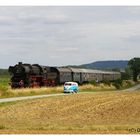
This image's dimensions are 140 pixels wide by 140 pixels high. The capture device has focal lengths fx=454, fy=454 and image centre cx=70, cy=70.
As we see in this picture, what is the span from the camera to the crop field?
17417 millimetres

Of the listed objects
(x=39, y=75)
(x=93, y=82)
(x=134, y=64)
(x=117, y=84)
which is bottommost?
(x=117, y=84)

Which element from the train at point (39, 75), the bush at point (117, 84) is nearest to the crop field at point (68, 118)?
the train at point (39, 75)

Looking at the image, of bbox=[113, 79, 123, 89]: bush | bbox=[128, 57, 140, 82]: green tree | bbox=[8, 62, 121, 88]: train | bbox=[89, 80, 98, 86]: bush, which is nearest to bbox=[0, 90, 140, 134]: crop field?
bbox=[8, 62, 121, 88]: train

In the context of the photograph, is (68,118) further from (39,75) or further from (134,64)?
(134,64)

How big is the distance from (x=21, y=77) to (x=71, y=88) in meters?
6.07

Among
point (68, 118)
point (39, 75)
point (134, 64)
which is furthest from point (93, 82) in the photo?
point (68, 118)

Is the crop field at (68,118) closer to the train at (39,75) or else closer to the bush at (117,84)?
the train at (39,75)

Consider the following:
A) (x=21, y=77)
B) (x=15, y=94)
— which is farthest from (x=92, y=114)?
(x=21, y=77)

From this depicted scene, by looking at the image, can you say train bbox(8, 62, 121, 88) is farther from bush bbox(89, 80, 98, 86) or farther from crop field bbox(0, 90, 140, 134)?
crop field bbox(0, 90, 140, 134)

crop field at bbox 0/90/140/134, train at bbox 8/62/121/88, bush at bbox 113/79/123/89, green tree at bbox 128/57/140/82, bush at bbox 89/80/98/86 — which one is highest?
green tree at bbox 128/57/140/82

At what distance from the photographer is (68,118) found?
2438cm

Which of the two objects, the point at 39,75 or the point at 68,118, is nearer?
the point at 68,118

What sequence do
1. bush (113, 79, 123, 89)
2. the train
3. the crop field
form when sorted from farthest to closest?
1. bush (113, 79, 123, 89)
2. the train
3. the crop field
